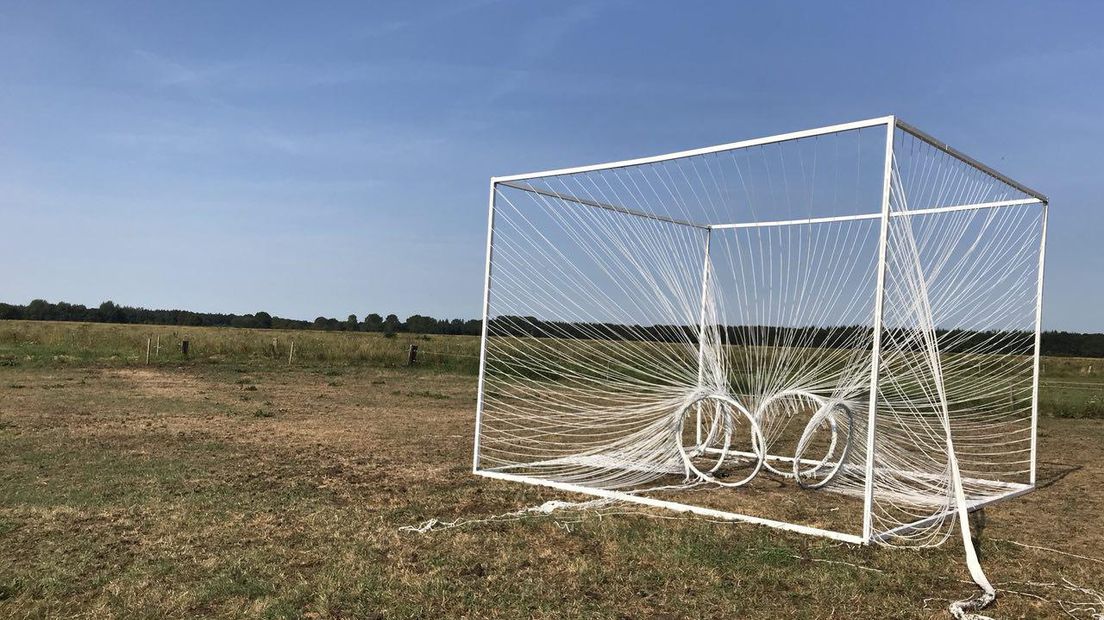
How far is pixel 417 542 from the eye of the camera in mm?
4676

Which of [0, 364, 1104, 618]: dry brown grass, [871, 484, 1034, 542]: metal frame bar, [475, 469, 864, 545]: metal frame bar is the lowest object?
[0, 364, 1104, 618]: dry brown grass

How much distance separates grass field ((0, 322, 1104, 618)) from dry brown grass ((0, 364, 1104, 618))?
0.05ft

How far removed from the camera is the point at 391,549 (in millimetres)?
4520

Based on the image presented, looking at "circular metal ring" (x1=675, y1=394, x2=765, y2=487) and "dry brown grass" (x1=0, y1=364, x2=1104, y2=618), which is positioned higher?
"circular metal ring" (x1=675, y1=394, x2=765, y2=487)

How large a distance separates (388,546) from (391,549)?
7 cm

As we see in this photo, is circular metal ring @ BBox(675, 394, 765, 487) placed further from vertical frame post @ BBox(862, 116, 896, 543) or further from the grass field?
vertical frame post @ BBox(862, 116, 896, 543)

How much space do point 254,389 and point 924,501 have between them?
37.2ft

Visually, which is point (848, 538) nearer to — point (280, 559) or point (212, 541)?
point (280, 559)

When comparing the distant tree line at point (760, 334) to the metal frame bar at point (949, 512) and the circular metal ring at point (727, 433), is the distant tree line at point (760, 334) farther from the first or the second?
the metal frame bar at point (949, 512)

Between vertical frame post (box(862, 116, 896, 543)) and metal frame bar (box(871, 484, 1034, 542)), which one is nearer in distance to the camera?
vertical frame post (box(862, 116, 896, 543))

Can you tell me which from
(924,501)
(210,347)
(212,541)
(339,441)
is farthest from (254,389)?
(924,501)

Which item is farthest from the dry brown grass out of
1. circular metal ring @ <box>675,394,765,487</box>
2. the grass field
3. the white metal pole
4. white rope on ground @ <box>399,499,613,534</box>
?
the white metal pole

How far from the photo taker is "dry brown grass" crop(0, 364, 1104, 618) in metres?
3.68

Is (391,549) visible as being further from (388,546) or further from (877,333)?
(877,333)
